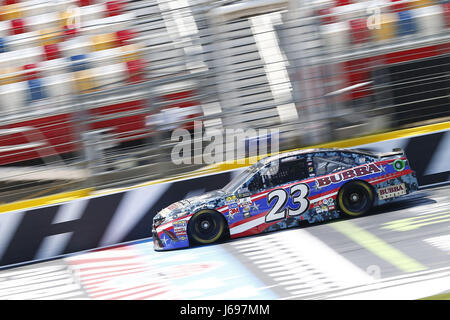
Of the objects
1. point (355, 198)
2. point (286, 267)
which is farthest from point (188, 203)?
point (355, 198)

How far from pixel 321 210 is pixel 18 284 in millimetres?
4128

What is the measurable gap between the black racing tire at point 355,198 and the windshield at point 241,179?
122 centimetres

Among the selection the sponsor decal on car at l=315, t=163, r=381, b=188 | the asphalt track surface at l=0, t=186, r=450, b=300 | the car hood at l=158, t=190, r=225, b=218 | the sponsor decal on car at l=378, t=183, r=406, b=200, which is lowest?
the asphalt track surface at l=0, t=186, r=450, b=300

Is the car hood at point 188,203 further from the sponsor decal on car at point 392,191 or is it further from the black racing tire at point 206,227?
the sponsor decal on car at point 392,191

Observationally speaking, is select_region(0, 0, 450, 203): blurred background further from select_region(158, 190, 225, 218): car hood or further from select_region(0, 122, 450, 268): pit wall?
select_region(158, 190, 225, 218): car hood

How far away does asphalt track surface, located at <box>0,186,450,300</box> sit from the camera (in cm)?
616

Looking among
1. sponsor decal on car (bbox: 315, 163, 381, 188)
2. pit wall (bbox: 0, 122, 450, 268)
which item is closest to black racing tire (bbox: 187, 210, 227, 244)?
pit wall (bbox: 0, 122, 450, 268)

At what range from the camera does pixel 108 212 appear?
30.2 ft

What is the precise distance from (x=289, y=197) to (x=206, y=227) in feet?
3.96

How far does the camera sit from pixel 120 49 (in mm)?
10422

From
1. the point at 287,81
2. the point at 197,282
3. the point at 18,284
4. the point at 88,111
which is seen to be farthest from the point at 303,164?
the point at 18,284

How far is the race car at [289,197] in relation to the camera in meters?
8.43

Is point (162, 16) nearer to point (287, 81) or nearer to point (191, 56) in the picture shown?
point (191, 56)

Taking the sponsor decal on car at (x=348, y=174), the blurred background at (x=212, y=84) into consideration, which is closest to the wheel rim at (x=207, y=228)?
the blurred background at (x=212, y=84)
